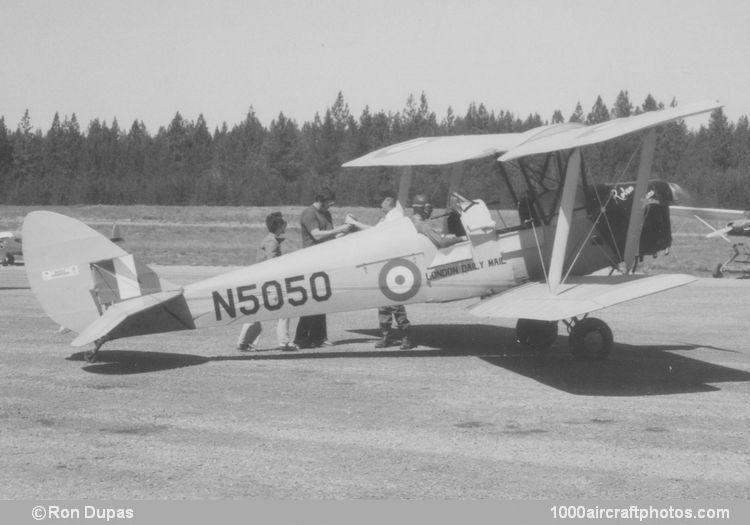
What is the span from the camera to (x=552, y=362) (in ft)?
35.3

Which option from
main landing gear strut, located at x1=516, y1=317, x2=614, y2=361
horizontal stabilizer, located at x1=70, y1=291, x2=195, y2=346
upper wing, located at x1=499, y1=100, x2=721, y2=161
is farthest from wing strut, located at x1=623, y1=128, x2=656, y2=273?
horizontal stabilizer, located at x1=70, y1=291, x2=195, y2=346

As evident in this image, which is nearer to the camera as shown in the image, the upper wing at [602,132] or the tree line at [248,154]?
the upper wing at [602,132]

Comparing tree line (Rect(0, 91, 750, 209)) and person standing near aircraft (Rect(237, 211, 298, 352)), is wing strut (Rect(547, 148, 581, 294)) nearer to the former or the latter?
person standing near aircraft (Rect(237, 211, 298, 352))

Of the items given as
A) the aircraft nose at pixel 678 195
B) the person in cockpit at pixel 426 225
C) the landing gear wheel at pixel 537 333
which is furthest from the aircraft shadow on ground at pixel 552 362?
the aircraft nose at pixel 678 195

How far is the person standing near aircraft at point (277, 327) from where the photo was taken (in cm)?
1148

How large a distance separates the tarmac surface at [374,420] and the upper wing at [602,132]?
2.48 metres

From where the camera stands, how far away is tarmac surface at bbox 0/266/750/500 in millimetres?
5824

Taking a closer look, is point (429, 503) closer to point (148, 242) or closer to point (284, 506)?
point (284, 506)

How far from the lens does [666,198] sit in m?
10.9

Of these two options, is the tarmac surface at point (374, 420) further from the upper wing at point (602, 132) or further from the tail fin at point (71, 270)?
the upper wing at point (602, 132)

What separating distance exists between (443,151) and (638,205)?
2485mm

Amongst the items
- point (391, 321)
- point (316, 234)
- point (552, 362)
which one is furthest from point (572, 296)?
point (316, 234)

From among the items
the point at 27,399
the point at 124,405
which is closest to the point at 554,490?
the point at 124,405

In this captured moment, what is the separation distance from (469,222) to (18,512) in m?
7.01
